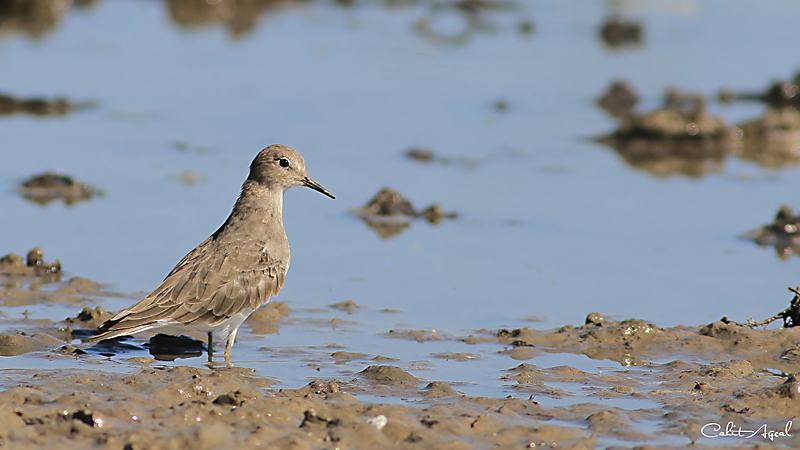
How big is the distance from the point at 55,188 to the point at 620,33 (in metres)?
13.7

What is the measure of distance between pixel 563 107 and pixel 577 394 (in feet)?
34.8

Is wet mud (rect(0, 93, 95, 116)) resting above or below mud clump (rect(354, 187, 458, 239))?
above

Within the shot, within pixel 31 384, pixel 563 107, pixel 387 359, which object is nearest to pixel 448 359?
pixel 387 359

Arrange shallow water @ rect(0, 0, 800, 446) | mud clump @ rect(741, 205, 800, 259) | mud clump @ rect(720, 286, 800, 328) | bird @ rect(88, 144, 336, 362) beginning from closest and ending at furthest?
bird @ rect(88, 144, 336, 362) < mud clump @ rect(720, 286, 800, 328) < shallow water @ rect(0, 0, 800, 446) < mud clump @ rect(741, 205, 800, 259)

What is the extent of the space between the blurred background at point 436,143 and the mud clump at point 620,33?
46 millimetres

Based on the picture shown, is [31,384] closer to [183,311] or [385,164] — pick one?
[183,311]

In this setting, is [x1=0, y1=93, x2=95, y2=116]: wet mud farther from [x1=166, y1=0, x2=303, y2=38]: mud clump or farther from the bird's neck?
the bird's neck

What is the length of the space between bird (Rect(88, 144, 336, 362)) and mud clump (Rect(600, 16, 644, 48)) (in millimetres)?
14261

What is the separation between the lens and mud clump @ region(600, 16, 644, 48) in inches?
862

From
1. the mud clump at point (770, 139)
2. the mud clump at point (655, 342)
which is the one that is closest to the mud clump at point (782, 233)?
the mud clump at point (655, 342)

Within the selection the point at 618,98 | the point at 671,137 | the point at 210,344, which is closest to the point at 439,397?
the point at 210,344

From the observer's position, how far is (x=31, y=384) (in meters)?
6.52

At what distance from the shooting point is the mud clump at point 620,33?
21.9 meters

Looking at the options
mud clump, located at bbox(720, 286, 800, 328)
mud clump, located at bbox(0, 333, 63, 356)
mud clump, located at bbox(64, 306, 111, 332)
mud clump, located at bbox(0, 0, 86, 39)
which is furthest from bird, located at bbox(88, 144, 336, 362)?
mud clump, located at bbox(0, 0, 86, 39)
